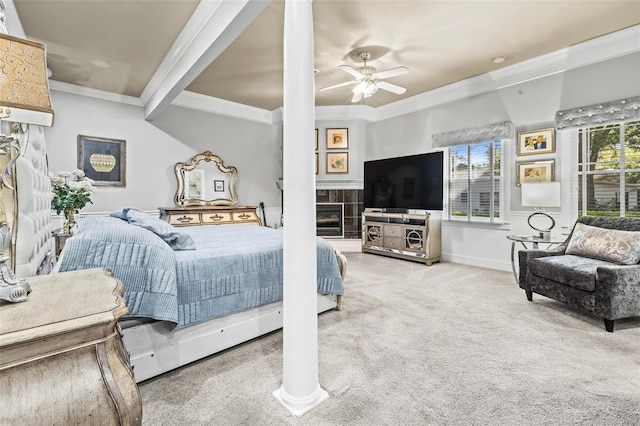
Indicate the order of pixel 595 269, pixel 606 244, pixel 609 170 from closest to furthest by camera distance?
pixel 595 269 → pixel 606 244 → pixel 609 170

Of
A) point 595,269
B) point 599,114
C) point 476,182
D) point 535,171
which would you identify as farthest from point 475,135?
point 595,269

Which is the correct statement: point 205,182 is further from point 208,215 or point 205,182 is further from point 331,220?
point 331,220

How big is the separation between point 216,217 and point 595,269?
A: 15.8 ft

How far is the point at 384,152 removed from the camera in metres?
5.90

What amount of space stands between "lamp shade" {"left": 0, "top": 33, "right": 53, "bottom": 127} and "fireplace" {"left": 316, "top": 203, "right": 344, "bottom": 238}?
16.9ft

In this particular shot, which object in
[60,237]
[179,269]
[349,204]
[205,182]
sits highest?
[205,182]

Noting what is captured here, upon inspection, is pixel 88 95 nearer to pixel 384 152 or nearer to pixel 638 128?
pixel 384 152

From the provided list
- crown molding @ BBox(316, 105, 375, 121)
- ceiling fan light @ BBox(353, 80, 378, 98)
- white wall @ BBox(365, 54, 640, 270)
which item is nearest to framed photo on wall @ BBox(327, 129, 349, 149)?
crown molding @ BBox(316, 105, 375, 121)

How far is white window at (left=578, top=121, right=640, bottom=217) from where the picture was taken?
3.40 meters

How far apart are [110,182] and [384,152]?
15.1ft

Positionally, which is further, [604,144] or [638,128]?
[604,144]

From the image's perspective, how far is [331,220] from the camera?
20.0 ft

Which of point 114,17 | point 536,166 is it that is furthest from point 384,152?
point 114,17

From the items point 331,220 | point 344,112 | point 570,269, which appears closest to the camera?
point 570,269
